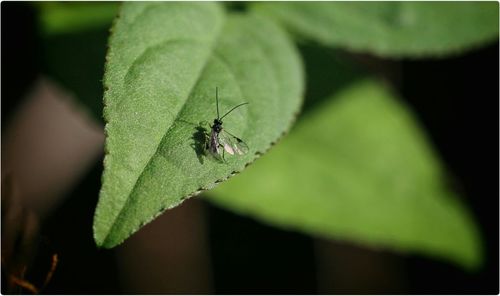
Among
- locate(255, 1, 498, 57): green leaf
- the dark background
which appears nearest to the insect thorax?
locate(255, 1, 498, 57): green leaf

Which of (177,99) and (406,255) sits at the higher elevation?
(406,255)

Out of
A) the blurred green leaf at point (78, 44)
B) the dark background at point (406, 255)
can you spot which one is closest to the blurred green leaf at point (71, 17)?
the blurred green leaf at point (78, 44)

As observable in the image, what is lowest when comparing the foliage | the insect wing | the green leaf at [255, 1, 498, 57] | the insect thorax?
the insect wing

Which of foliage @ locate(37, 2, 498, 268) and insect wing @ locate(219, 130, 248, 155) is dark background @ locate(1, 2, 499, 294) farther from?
insect wing @ locate(219, 130, 248, 155)

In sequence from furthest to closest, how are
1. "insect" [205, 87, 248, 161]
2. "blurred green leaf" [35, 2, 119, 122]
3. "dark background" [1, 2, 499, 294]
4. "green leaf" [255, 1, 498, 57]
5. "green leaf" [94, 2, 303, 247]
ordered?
"dark background" [1, 2, 499, 294], "blurred green leaf" [35, 2, 119, 122], "green leaf" [255, 1, 498, 57], "insect" [205, 87, 248, 161], "green leaf" [94, 2, 303, 247]

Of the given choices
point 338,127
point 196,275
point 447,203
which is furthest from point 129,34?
point 196,275

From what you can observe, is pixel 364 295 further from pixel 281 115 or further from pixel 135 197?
pixel 135 197

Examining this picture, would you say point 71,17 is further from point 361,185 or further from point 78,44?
point 361,185

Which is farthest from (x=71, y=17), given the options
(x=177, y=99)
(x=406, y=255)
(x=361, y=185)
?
(x=406, y=255)
